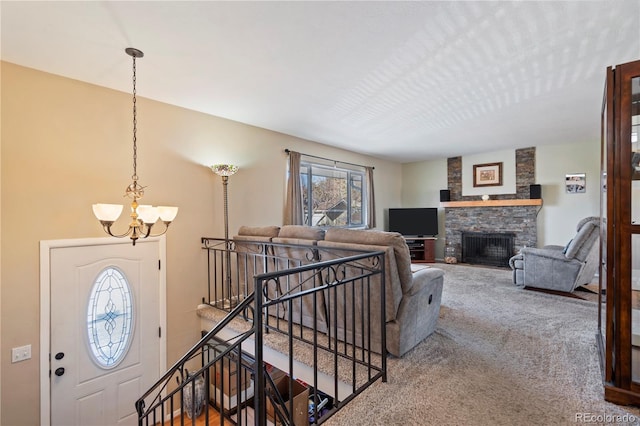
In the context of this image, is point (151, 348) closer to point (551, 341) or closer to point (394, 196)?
point (551, 341)

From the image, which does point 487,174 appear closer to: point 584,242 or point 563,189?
point 563,189

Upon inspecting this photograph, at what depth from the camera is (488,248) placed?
6863 millimetres

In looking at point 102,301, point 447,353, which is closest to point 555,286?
point 447,353

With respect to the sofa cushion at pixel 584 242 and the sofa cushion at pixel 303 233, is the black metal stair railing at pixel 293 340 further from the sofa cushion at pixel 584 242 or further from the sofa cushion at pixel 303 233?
the sofa cushion at pixel 584 242

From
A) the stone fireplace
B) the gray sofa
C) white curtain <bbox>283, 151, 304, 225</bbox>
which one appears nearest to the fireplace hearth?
the stone fireplace

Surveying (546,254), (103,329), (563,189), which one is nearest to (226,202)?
(103,329)

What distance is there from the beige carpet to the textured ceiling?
264 cm

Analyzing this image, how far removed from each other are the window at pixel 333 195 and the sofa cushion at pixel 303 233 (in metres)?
2.32

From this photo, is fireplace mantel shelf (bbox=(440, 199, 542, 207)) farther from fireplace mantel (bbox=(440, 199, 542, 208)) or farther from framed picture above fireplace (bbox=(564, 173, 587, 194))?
Answer: framed picture above fireplace (bbox=(564, 173, 587, 194))

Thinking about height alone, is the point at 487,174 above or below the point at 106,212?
above

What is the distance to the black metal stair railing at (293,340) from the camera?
1.49 meters

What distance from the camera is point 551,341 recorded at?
9.09 ft

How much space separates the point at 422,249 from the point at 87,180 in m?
6.87

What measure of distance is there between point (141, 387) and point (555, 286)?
592 centimetres
